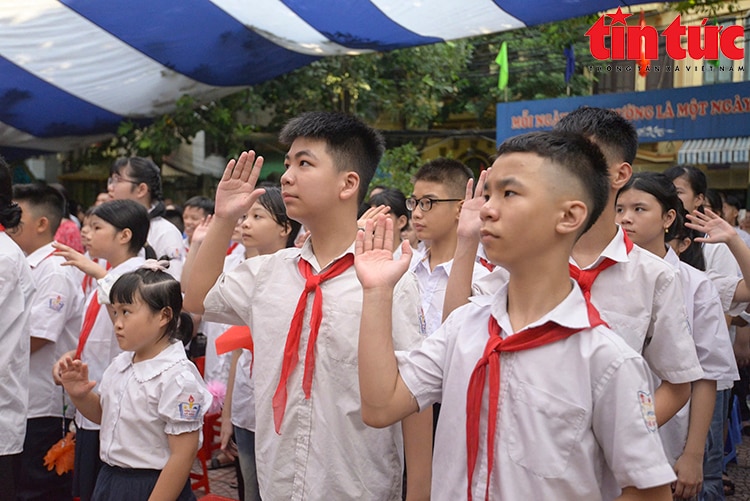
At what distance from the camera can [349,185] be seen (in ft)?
7.45

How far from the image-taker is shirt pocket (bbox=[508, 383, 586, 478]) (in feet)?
5.04

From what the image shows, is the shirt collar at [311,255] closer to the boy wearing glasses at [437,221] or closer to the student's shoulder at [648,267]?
the student's shoulder at [648,267]

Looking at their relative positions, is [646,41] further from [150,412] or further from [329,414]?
[329,414]

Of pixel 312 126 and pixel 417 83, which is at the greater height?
pixel 417 83

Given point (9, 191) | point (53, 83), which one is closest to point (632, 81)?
point (53, 83)

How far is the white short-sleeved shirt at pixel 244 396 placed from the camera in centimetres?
342

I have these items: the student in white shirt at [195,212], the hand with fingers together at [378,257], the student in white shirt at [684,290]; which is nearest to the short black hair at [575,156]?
the hand with fingers together at [378,257]

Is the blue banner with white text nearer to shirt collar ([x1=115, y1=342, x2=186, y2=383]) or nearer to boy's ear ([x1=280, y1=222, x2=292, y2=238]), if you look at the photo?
boy's ear ([x1=280, y1=222, x2=292, y2=238])

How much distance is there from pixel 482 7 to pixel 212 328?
10.3 ft

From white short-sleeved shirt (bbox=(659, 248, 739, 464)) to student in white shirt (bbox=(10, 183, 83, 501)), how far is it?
9.05ft

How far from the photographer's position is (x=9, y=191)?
9.68 feet

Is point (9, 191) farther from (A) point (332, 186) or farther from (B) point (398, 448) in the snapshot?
(B) point (398, 448)

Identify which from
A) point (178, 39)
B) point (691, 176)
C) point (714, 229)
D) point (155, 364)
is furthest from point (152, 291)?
point (178, 39)

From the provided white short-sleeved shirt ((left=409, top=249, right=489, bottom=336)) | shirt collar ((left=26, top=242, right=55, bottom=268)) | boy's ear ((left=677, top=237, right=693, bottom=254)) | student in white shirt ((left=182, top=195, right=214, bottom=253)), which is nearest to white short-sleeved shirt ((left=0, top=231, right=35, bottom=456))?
shirt collar ((left=26, top=242, right=55, bottom=268))
